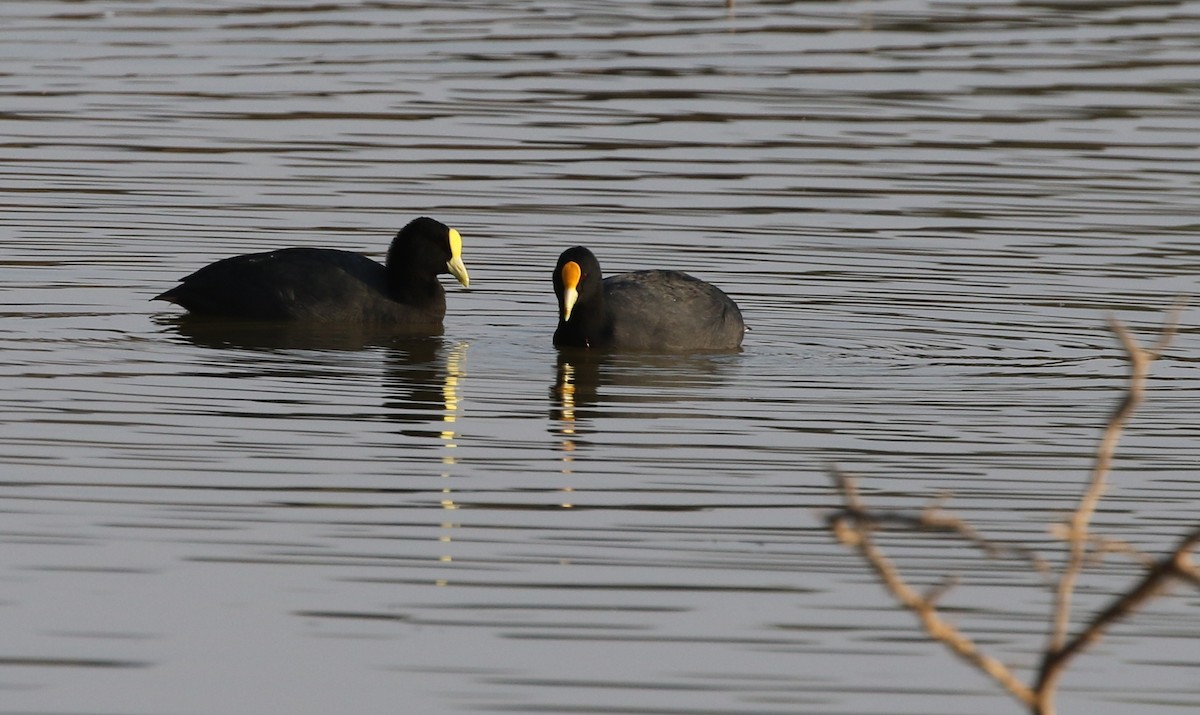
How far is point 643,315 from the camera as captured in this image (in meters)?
13.2

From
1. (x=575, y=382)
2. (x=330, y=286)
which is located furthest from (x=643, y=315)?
(x=330, y=286)

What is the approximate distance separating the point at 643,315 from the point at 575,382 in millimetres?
1116

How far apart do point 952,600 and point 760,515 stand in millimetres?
1301

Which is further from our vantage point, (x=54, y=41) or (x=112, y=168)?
(x=54, y=41)

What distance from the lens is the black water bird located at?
13875 mm

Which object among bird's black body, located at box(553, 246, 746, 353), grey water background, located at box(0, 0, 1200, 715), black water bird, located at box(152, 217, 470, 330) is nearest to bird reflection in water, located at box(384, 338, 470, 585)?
grey water background, located at box(0, 0, 1200, 715)

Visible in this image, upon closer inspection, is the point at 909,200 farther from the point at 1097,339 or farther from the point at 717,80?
the point at 717,80

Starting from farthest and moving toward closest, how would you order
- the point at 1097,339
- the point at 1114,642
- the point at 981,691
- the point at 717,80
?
1. the point at 717,80
2. the point at 1097,339
3. the point at 1114,642
4. the point at 981,691

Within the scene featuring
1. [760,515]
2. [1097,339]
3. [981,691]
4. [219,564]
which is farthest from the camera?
[1097,339]

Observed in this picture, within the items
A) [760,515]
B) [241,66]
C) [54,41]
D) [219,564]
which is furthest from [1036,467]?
[54,41]

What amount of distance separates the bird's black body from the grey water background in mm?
199

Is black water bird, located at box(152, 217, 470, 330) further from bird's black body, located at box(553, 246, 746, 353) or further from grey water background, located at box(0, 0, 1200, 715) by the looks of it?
bird's black body, located at box(553, 246, 746, 353)

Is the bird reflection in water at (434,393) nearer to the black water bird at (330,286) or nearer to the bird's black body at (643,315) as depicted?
the black water bird at (330,286)

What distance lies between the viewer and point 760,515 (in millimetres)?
8883
